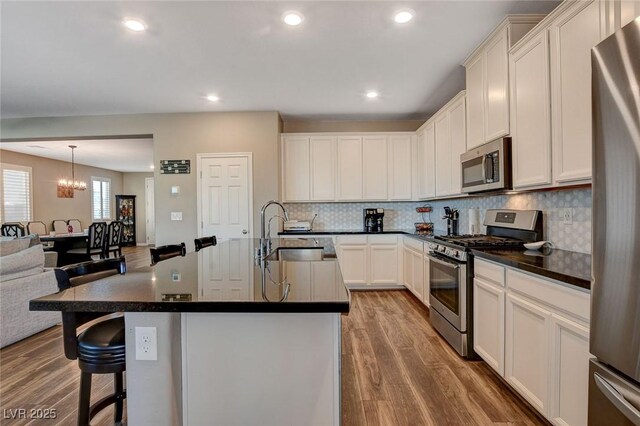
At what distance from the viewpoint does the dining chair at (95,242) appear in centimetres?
587

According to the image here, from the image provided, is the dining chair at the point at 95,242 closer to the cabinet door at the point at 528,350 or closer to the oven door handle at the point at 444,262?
the oven door handle at the point at 444,262

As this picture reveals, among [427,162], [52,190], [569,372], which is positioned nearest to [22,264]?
[569,372]

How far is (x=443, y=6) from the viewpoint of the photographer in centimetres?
218

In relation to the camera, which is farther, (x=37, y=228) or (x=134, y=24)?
(x=37, y=228)

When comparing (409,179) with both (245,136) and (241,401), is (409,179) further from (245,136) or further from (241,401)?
(241,401)

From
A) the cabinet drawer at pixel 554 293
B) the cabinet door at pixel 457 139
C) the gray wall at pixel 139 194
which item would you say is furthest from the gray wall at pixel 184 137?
the gray wall at pixel 139 194

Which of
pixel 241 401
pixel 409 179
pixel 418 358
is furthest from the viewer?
pixel 409 179

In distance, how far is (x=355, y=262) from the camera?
4.41m

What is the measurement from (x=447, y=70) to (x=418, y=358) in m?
2.84

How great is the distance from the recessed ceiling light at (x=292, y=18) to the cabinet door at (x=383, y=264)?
301 cm

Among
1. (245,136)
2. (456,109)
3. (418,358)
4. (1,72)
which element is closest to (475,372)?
(418,358)

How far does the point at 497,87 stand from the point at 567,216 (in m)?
1.12

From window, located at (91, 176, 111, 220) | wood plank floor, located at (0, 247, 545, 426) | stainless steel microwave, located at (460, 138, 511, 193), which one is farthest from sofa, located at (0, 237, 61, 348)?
window, located at (91, 176, 111, 220)

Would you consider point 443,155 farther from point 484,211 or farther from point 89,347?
point 89,347
